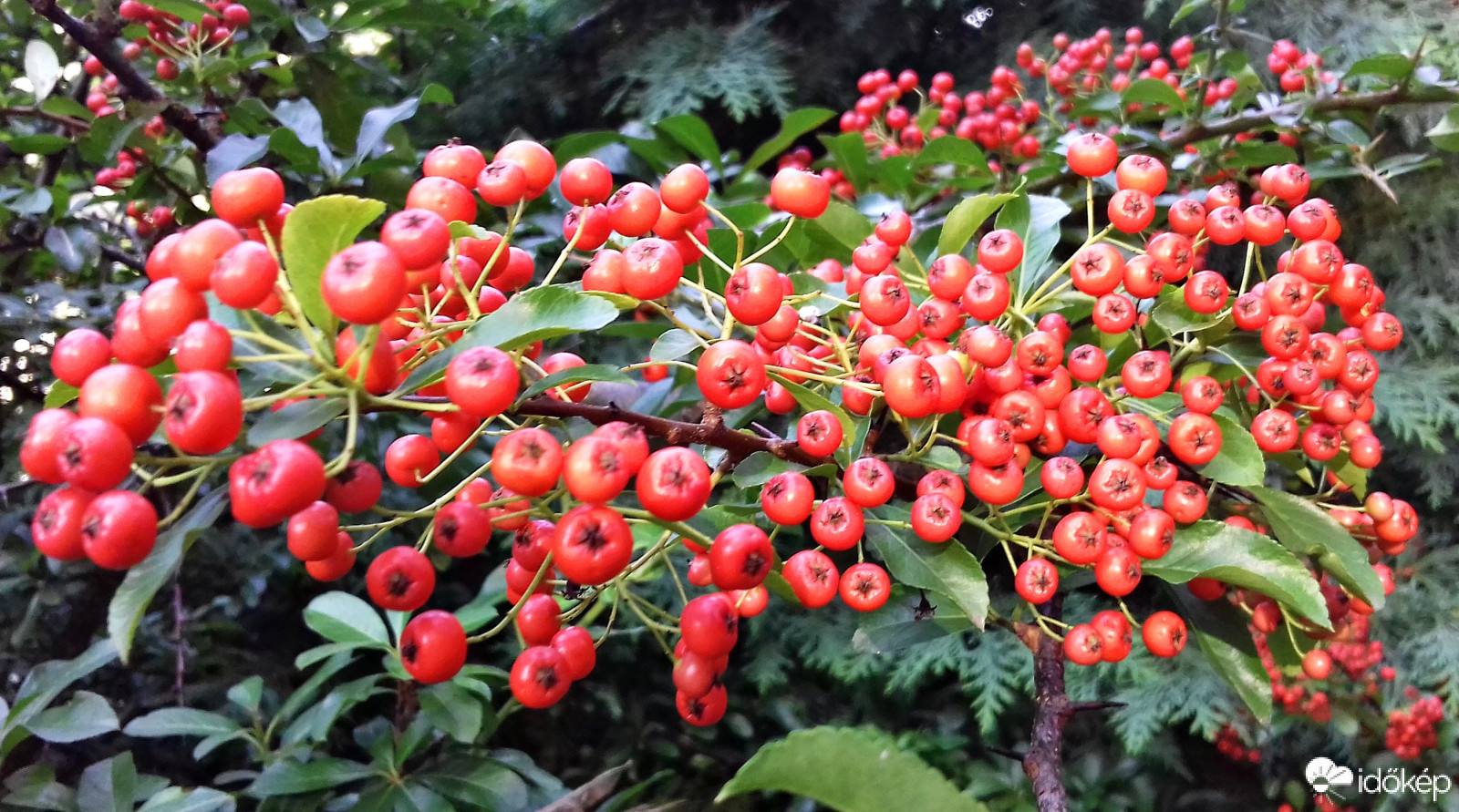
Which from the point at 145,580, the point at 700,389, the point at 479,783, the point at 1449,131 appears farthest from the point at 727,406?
the point at 1449,131

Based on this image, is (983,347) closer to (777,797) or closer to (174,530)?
(174,530)

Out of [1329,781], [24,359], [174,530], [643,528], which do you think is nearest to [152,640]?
[24,359]

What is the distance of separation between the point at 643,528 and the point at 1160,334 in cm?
64

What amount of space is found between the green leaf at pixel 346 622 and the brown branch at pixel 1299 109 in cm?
125

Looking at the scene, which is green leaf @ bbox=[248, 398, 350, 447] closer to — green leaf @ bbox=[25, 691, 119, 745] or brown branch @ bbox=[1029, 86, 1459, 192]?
green leaf @ bbox=[25, 691, 119, 745]

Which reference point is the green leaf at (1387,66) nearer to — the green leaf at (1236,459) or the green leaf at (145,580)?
the green leaf at (1236,459)

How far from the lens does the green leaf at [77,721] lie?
0.89 meters

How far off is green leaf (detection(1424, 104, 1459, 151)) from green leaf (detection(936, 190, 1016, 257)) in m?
0.78

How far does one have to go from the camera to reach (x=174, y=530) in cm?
44

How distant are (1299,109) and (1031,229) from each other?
737 mm

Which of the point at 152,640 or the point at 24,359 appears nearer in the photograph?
the point at 24,359

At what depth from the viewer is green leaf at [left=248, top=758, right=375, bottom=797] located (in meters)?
1.02

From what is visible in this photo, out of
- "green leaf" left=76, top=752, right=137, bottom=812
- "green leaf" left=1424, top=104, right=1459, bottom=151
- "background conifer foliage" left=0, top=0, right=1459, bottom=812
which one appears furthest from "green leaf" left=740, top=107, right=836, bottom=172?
"green leaf" left=76, top=752, right=137, bottom=812
